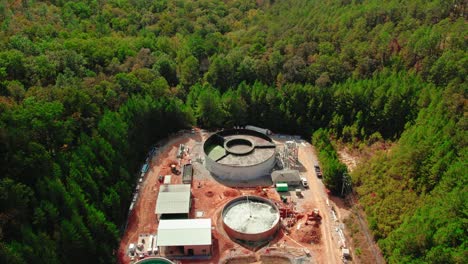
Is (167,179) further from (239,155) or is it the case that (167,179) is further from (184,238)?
(184,238)

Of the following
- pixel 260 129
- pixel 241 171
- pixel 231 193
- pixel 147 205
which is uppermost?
pixel 260 129

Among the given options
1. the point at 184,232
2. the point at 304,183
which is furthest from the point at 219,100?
the point at 184,232

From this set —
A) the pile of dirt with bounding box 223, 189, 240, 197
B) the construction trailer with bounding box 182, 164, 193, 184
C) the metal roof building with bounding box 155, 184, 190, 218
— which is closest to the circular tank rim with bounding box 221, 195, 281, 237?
the pile of dirt with bounding box 223, 189, 240, 197

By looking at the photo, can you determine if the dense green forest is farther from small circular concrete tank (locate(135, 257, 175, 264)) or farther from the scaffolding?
the scaffolding

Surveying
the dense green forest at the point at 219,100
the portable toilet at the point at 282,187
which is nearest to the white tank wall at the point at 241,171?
the portable toilet at the point at 282,187

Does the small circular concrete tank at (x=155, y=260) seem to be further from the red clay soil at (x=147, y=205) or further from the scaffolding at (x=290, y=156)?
the scaffolding at (x=290, y=156)

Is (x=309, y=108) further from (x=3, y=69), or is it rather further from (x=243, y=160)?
(x=3, y=69)
